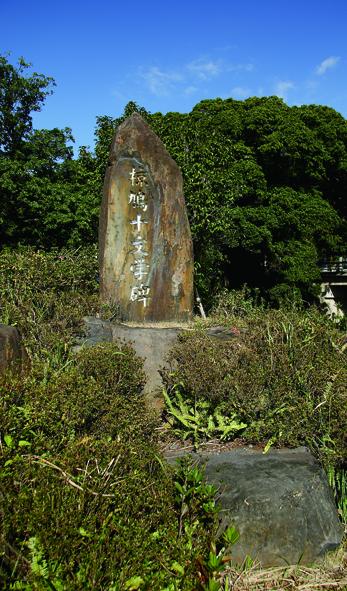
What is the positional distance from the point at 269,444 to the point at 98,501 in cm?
191

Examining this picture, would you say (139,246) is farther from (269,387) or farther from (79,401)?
(79,401)

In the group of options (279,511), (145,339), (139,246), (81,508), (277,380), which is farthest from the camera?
(139,246)

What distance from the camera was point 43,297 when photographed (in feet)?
19.5

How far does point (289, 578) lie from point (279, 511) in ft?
1.13

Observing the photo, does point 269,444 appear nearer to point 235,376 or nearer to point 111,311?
point 235,376

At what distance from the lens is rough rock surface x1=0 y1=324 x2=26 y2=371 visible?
14.3 feet

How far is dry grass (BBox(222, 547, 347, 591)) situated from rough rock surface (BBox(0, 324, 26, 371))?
225 cm

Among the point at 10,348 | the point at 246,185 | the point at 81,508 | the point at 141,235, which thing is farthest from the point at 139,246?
the point at 246,185

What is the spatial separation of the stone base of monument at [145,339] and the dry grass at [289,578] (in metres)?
2.69

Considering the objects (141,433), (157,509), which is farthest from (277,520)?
(141,433)

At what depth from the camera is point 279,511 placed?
3.18 m

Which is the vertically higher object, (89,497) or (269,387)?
(269,387)

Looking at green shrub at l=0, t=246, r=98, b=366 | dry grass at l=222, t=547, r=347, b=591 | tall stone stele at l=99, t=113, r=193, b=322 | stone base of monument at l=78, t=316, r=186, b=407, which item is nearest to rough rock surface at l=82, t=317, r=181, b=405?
stone base of monument at l=78, t=316, r=186, b=407

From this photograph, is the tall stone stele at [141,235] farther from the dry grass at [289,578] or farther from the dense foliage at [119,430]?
the dry grass at [289,578]
